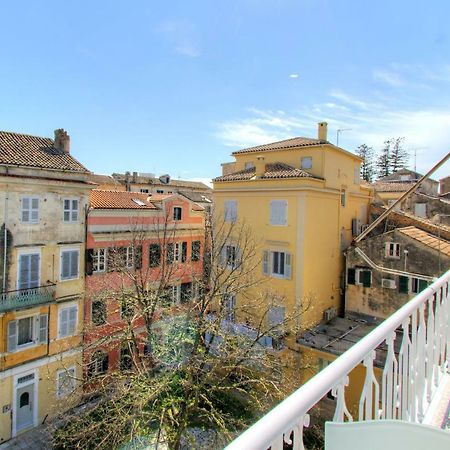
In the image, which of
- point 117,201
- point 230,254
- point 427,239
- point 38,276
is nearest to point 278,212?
point 230,254

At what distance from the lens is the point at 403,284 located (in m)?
17.1

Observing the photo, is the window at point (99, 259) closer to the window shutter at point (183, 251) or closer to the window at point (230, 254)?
the window shutter at point (183, 251)

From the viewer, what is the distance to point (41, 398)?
15.7 m

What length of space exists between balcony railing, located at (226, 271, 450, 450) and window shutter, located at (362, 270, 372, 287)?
51.2ft

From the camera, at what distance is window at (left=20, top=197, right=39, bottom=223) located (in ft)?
49.3

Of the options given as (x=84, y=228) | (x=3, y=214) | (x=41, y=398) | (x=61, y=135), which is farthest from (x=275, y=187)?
(x=41, y=398)

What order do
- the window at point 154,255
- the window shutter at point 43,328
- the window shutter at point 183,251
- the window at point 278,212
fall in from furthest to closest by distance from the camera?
the window shutter at point 183,251, the window at point 154,255, the window at point 278,212, the window shutter at point 43,328

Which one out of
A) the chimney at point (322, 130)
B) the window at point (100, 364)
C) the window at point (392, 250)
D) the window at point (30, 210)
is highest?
the chimney at point (322, 130)

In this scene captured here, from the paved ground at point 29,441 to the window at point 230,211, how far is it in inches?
519

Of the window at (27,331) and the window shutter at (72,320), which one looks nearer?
the window at (27,331)

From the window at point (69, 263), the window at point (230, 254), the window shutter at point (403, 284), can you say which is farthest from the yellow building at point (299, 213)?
the window at point (69, 263)

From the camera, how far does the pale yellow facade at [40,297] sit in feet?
47.6

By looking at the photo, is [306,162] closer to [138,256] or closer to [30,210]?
[138,256]

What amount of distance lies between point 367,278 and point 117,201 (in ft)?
46.6
